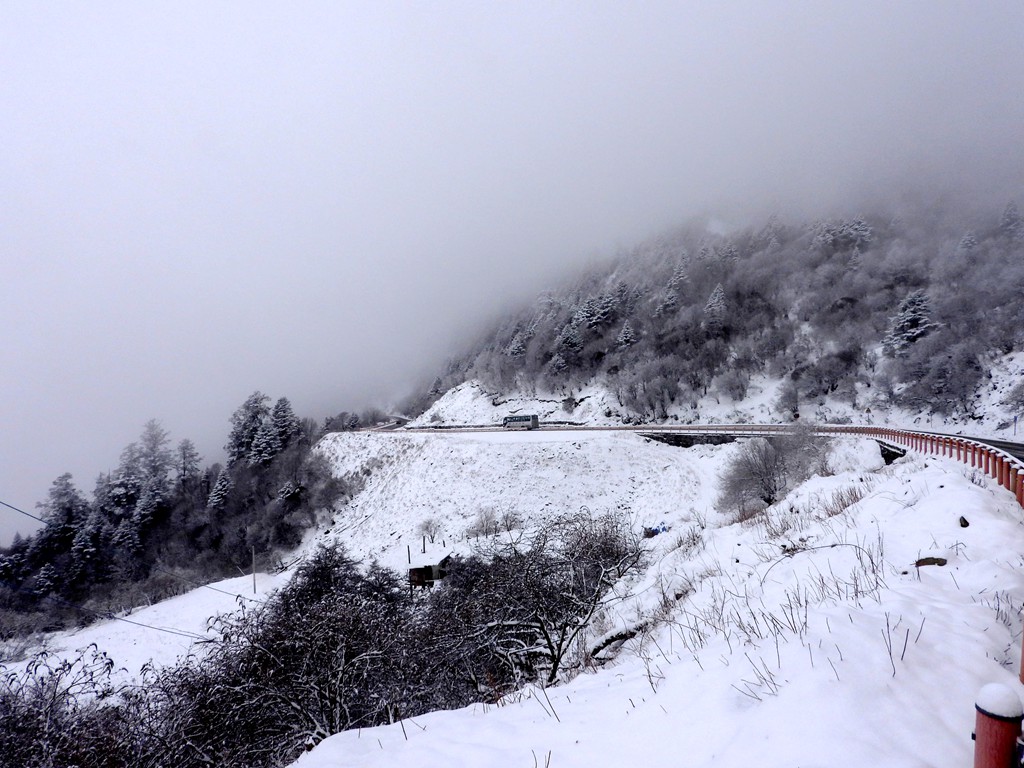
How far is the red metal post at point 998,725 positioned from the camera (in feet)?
5.79

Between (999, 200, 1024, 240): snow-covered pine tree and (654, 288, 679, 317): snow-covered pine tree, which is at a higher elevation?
(999, 200, 1024, 240): snow-covered pine tree

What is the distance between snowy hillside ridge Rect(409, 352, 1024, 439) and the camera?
29.5 m

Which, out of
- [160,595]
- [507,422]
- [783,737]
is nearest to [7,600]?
[160,595]

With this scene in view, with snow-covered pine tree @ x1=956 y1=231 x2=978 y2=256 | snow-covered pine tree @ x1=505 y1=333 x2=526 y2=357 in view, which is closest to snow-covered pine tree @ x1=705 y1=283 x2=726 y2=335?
snow-covered pine tree @ x1=956 y1=231 x2=978 y2=256

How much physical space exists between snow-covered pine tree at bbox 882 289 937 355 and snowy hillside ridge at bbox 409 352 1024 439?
5.24 meters

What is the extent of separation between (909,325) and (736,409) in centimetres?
1579

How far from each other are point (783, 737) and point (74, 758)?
1104cm

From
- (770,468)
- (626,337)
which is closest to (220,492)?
(626,337)

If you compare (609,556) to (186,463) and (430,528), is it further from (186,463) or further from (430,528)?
(186,463)

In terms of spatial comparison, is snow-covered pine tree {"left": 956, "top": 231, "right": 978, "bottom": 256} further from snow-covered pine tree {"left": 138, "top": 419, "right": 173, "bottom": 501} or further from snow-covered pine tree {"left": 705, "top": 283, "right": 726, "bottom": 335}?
snow-covered pine tree {"left": 138, "top": 419, "right": 173, "bottom": 501}

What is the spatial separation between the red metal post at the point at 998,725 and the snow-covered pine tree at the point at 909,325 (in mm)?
48731

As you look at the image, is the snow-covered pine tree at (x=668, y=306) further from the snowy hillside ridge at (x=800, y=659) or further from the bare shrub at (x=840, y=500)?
the snowy hillside ridge at (x=800, y=659)

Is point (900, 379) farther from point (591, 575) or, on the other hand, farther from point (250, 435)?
point (250, 435)

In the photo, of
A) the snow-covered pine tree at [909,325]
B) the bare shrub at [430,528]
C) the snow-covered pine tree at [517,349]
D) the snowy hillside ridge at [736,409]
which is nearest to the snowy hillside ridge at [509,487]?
the bare shrub at [430,528]
